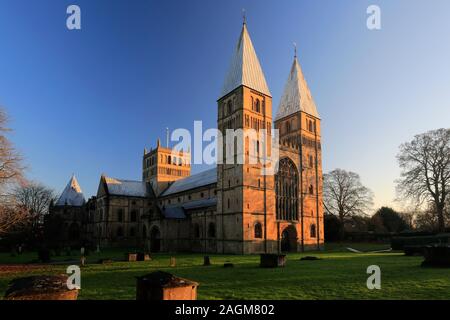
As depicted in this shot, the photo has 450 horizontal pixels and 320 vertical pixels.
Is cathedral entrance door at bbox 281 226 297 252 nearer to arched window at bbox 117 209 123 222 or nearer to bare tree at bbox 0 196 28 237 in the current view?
bare tree at bbox 0 196 28 237

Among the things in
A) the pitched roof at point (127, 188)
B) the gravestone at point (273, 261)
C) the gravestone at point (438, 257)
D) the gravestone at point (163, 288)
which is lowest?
the gravestone at point (273, 261)

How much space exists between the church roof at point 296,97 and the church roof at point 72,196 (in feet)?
159

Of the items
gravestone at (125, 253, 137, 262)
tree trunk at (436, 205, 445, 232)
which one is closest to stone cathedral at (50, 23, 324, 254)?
gravestone at (125, 253, 137, 262)

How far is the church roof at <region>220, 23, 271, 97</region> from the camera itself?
40469mm

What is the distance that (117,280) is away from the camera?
14773 mm

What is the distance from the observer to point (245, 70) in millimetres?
40750

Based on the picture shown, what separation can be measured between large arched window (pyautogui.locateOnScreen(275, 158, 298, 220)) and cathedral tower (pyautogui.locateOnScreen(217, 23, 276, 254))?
2.21 m

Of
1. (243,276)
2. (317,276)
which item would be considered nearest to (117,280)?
(243,276)

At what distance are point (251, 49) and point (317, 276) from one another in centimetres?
3430

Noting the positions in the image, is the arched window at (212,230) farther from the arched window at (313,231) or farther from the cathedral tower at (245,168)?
the arched window at (313,231)

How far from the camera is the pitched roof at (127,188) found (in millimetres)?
59000

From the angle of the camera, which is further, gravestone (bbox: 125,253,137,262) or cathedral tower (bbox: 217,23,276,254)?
cathedral tower (bbox: 217,23,276,254)

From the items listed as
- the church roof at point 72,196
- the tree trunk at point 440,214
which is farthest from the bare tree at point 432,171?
the church roof at point 72,196
